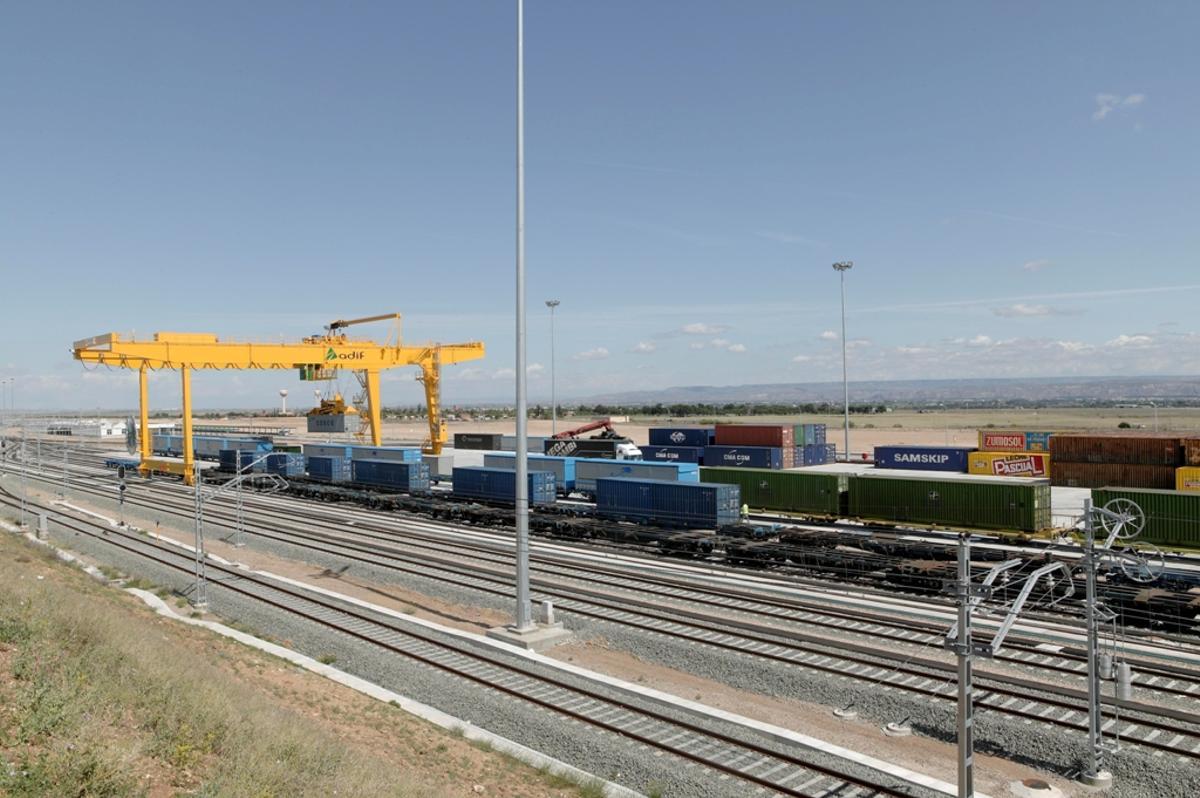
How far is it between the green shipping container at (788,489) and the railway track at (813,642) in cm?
1414

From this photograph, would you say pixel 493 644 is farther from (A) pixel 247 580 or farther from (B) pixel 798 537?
(B) pixel 798 537

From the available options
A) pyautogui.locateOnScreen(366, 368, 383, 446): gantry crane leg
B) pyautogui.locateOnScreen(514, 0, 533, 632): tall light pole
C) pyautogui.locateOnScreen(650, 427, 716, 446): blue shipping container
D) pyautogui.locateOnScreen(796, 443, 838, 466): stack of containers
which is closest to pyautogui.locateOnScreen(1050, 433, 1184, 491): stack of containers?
pyautogui.locateOnScreen(796, 443, 838, 466): stack of containers

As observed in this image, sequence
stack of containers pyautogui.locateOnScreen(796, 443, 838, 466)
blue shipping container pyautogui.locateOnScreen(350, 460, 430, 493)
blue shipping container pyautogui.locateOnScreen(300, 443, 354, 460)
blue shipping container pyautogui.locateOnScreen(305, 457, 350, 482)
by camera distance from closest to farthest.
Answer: blue shipping container pyautogui.locateOnScreen(350, 460, 430, 493), blue shipping container pyautogui.locateOnScreen(305, 457, 350, 482), blue shipping container pyautogui.locateOnScreen(300, 443, 354, 460), stack of containers pyautogui.locateOnScreen(796, 443, 838, 466)

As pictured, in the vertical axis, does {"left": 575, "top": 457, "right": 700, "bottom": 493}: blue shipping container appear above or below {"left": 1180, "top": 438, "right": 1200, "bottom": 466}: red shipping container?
below

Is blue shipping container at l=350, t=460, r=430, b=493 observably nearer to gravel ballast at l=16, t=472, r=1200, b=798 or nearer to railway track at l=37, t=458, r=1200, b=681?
railway track at l=37, t=458, r=1200, b=681

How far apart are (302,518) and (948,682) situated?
132 feet

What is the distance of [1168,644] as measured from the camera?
22375mm

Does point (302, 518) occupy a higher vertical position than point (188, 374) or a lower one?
lower

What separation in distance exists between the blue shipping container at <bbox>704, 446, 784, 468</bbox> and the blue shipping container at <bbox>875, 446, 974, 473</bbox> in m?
10.9

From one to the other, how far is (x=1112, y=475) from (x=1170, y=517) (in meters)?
20.2

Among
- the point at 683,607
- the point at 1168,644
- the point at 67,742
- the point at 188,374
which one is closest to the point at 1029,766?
the point at 1168,644

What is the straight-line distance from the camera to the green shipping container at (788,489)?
1668 inches

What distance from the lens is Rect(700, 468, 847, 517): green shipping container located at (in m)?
42.4

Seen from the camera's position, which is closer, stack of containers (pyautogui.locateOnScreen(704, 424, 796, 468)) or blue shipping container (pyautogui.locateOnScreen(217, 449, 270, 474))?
stack of containers (pyautogui.locateOnScreen(704, 424, 796, 468))
